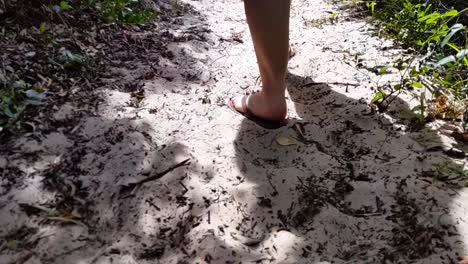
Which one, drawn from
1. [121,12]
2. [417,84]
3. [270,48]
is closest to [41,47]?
[121,12]

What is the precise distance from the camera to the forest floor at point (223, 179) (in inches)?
46.3

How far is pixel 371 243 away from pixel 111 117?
1152mm

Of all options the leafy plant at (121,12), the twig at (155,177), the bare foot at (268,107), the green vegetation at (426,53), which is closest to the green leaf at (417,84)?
the green vegetation at (426,53)

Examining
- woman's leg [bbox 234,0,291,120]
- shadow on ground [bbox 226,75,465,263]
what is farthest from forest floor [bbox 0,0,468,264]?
woman's leg [bbox 234,0,291,120]

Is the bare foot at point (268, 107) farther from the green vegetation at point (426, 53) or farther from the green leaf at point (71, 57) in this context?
the green leaf at point (71, 57)

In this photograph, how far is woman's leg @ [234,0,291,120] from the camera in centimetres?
142

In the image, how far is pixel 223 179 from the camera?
1443mm

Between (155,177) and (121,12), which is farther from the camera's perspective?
(121,12)

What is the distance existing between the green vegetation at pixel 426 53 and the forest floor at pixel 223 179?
3.8 inches

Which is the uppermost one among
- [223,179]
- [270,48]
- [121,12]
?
[270,48]

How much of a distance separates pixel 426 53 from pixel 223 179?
154cm

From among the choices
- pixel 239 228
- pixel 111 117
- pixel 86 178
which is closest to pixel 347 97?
pixel 239 228

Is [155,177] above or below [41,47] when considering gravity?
below

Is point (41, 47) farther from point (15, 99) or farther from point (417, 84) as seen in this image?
point (417, 84)
